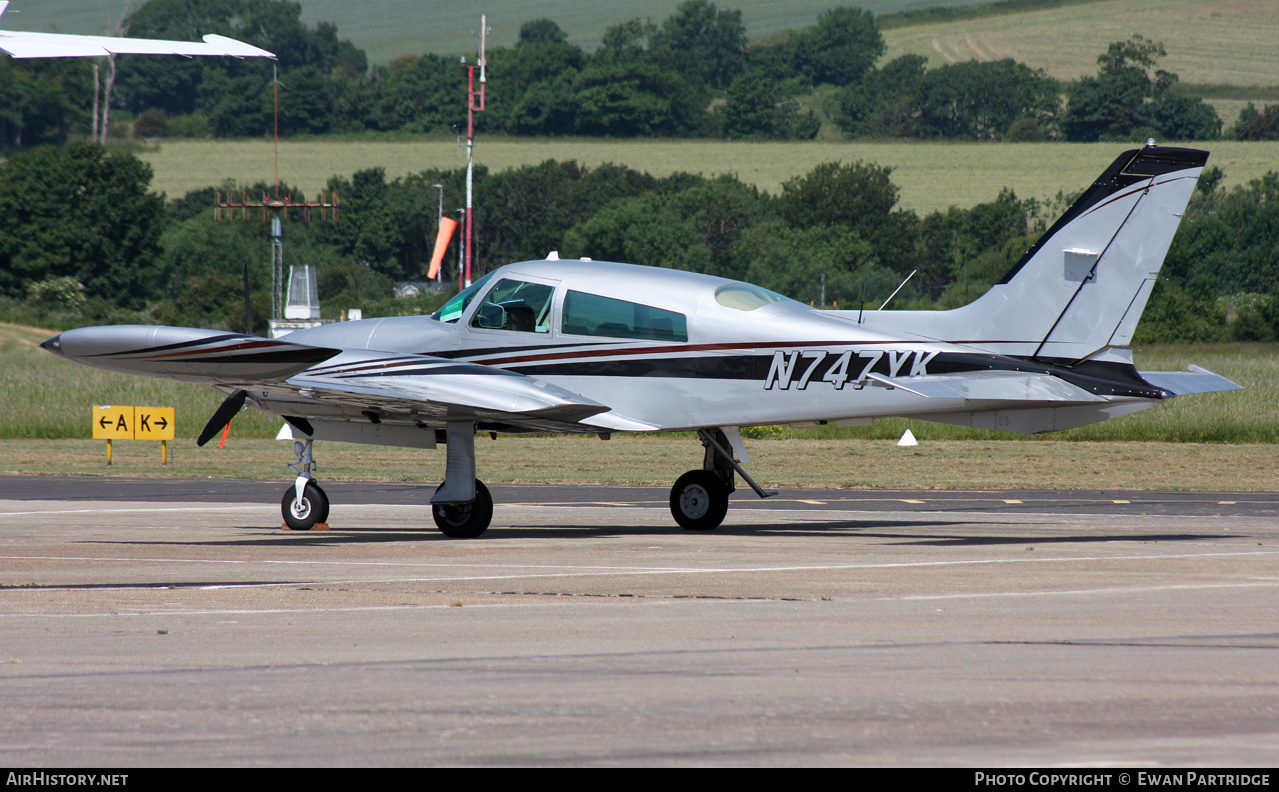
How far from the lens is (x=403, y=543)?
1438 cm

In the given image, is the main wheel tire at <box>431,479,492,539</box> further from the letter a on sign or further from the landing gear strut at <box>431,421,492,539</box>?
the letter a on sign

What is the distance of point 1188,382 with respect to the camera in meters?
14.2

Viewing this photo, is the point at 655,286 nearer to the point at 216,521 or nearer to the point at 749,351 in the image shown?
the point at 749,351

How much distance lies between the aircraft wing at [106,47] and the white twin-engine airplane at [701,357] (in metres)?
4.29

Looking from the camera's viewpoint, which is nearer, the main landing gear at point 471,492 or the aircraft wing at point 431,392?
the aircraft wing at point 431,392

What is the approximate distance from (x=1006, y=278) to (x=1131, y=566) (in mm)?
3718

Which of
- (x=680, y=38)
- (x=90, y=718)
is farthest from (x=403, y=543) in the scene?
(x=680, y=38)

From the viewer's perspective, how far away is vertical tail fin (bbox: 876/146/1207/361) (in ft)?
45.2

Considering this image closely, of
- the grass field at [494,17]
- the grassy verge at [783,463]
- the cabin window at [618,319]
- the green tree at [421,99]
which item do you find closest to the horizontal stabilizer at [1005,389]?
the cabin window at [618,319]

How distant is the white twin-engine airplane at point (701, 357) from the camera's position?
43.9 feet

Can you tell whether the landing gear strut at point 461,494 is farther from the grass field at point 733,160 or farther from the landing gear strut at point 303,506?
the grass field at point 733,160

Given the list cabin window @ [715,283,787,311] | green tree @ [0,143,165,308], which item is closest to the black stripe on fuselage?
cabin window @ [715,283,787,311]

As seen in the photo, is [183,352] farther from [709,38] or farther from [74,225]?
[709,38]

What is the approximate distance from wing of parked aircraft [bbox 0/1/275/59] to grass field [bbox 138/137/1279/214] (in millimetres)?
86493
